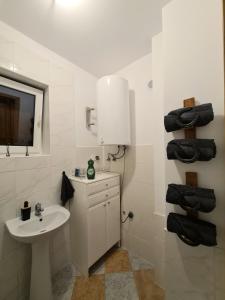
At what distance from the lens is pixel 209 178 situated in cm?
73

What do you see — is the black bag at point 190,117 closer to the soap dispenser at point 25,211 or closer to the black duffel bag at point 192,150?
the black duffel bag at point 192,150

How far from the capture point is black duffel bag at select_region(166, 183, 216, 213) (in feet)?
2.15

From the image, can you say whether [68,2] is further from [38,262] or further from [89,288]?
[89,288]

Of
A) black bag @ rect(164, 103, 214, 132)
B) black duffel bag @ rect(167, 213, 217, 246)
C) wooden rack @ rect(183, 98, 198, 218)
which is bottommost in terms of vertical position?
black duffel bag @ rect(167, 213, 217, 246)

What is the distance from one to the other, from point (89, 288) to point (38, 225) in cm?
76

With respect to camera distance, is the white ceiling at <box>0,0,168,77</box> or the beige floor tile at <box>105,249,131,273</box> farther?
the beige floor tile at <box>105,249,131,273</box>

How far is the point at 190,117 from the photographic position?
0.70 m

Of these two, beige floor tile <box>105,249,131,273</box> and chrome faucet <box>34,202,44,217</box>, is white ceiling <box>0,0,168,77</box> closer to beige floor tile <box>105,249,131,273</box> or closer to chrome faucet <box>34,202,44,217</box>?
chrome faucet <box>34,202,44,217</box>

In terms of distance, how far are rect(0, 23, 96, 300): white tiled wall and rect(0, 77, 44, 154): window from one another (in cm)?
14

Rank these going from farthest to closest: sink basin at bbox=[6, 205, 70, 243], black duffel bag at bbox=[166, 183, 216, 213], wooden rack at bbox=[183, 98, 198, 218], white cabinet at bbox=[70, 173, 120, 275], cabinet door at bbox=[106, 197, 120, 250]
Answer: cabinet door at bbox=[106, 197, 120, 250], white cabinet at bbox=[70, 173, 120, 275], sink basin at bbox=[6, 205, 70, 243], wooden rack at bbox=[183, 98, 198, 218], black duffel bag at bbox=[166, 183, 216, 213]

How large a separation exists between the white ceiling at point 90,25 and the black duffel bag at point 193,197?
134cm

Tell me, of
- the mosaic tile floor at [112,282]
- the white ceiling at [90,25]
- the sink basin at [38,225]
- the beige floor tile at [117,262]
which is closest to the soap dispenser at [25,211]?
the sink basin at [38,225]

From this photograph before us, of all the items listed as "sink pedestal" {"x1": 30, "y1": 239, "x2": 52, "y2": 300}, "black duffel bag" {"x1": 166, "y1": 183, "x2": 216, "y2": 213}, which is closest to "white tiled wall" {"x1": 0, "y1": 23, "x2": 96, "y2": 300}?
"sink pedestal" {"x1": 30, "y1": 239, "x2": 52, "y2": 300}

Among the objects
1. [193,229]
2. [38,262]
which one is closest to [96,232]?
[38,262]
